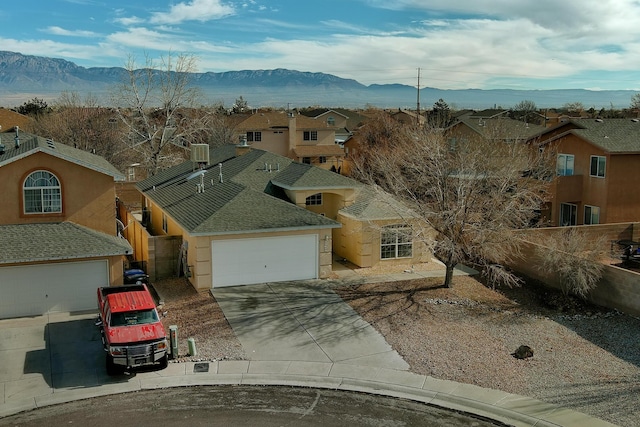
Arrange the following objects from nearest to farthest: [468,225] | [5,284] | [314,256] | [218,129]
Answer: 1. [5,284]
2. [468,225]
3. [314,256]
4. [218,129]

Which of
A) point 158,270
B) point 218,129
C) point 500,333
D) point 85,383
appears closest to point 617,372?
point 500,333

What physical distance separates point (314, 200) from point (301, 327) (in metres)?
12.2

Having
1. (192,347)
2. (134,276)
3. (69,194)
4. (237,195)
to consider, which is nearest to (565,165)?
(237,195)

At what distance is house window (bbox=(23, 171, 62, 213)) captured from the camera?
73.5 feet

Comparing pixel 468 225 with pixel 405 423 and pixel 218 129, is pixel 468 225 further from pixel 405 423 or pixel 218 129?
pixel 218 129

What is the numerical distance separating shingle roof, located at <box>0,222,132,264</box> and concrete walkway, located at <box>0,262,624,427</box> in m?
2.20

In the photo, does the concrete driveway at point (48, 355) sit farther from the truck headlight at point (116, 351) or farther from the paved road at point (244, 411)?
the paved road at point (244, 411)

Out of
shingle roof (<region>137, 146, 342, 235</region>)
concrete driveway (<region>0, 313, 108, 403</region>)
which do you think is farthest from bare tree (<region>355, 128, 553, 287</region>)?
concrete driveway (<region>0, 313, 108, 403</region>)

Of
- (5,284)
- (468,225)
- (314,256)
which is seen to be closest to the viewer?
(5,284)

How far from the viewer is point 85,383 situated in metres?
16.0

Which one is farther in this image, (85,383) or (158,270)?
(158,270)

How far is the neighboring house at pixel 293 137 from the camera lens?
2520 inches

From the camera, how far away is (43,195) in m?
22.8

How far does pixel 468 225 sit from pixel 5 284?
55.5ft
